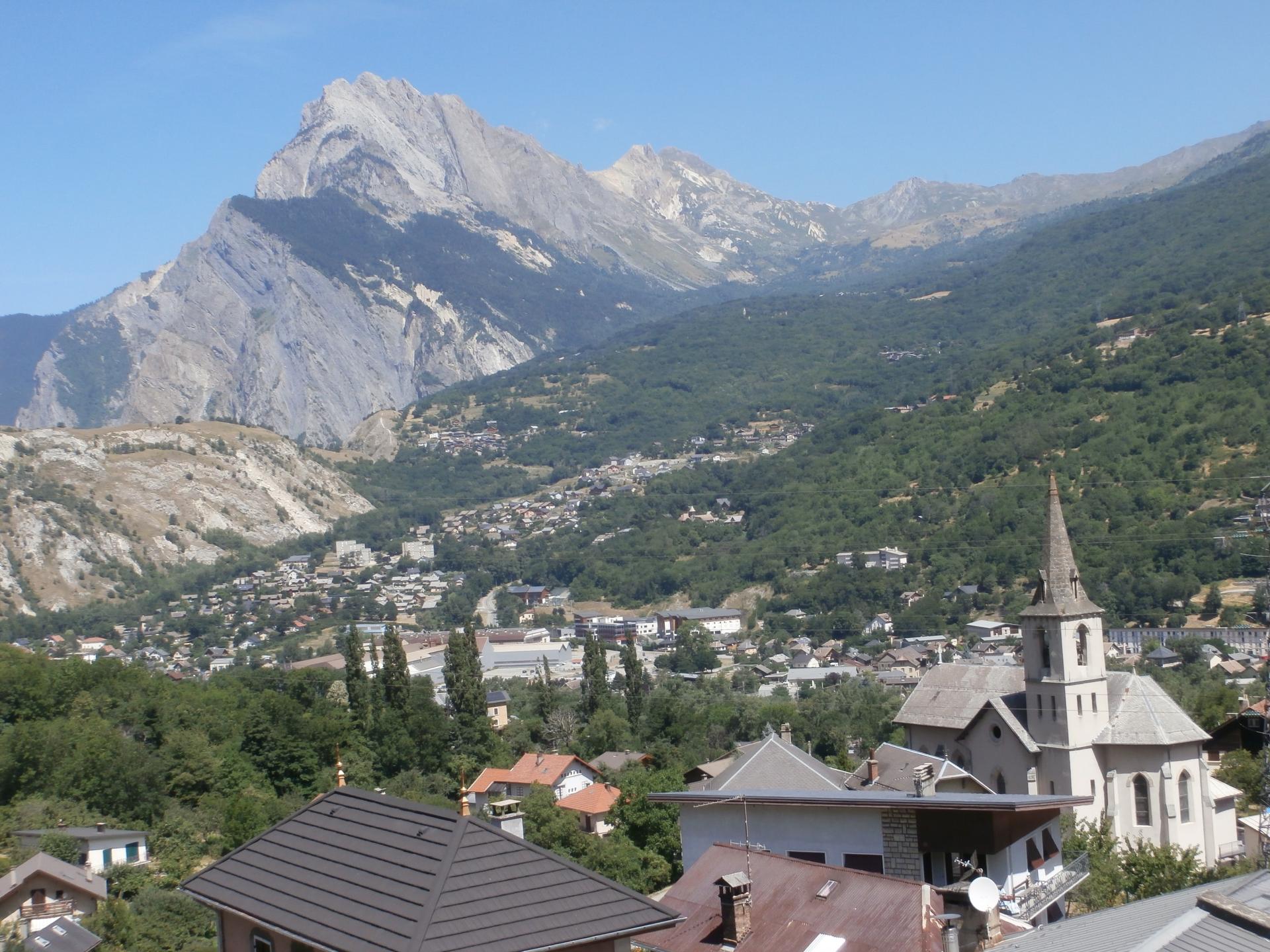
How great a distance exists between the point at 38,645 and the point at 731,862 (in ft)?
330

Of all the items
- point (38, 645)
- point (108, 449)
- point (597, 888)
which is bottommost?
point (38, 645)

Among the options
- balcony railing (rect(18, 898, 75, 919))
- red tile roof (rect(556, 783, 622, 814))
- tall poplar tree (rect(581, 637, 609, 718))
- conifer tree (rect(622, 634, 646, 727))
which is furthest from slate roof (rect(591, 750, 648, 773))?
balcony railing (rect(18, 898, 75, 919))

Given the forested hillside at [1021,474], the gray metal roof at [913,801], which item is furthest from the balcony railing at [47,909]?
the forested hillside at [1021,474]

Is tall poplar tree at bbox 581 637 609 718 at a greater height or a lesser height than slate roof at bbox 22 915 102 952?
lesser

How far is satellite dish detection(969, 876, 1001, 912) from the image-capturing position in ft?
42.7

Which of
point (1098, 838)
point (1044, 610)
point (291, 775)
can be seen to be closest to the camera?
point (1098, 838)

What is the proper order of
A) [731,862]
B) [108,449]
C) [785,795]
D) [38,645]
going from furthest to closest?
[108,449] → [38,645] → [785,795] → [731,862]

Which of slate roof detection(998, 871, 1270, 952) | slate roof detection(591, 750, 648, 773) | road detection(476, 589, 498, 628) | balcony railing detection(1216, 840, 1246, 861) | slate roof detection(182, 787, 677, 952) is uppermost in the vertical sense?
slate roof detection(182, 787, 677, 952)

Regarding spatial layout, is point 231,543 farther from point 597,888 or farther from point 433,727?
point 597,888

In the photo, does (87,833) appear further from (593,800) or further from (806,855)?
(806,855)

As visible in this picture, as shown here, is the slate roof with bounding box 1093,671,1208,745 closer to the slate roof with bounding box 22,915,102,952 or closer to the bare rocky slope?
the slate roof with bounding box 22,915,102,952

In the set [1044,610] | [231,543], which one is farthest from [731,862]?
[231,543]

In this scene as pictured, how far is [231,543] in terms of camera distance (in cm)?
15462

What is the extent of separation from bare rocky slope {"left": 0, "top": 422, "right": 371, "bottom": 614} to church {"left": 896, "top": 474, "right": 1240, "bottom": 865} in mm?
113864
